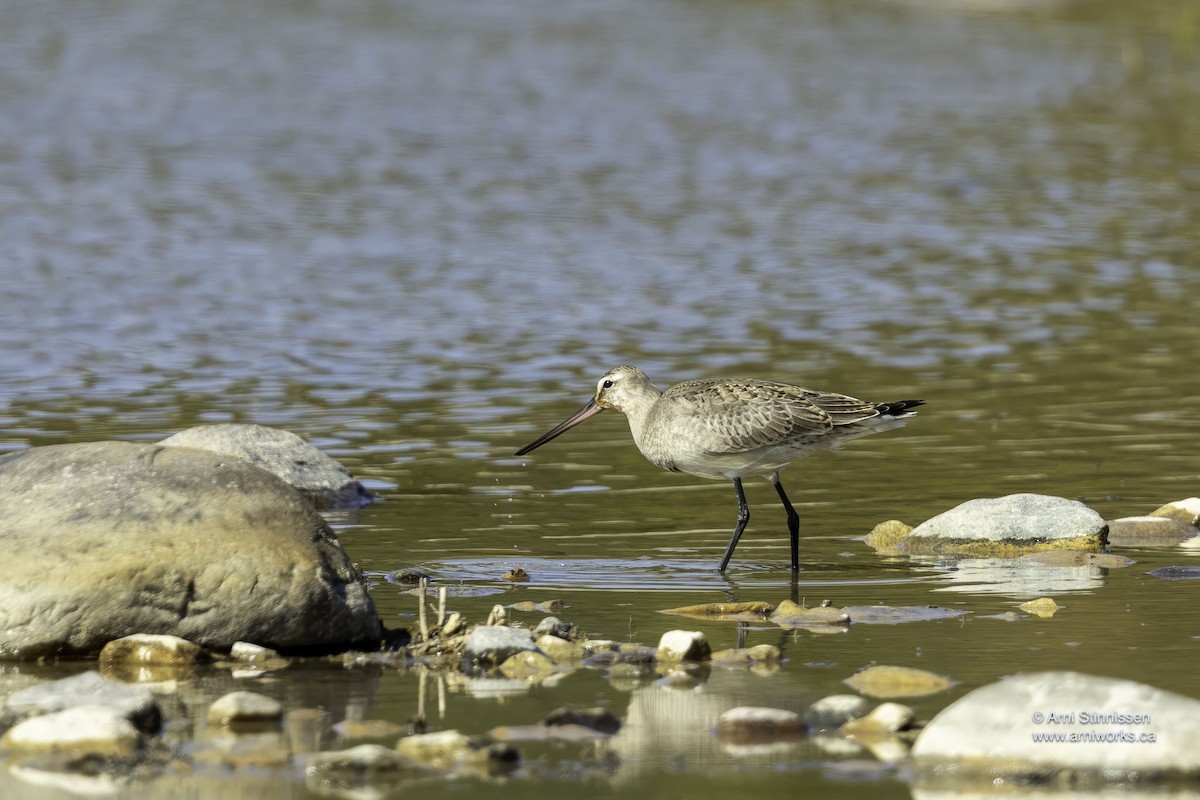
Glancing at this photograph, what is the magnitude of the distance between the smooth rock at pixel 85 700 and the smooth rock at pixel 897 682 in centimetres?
269

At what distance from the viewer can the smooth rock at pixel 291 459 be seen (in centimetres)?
1134

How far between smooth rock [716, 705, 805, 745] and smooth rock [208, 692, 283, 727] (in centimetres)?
164

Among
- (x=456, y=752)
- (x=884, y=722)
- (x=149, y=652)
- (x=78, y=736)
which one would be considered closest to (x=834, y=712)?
(x=884, y=722)

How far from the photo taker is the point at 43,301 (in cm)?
1881

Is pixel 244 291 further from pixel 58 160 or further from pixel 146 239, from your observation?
pixel 58 160

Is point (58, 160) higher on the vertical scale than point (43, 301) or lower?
higher

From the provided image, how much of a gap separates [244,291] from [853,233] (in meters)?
7.66

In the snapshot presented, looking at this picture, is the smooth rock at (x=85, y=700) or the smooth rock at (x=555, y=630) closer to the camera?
the smooth rock at (x=85, y=700)

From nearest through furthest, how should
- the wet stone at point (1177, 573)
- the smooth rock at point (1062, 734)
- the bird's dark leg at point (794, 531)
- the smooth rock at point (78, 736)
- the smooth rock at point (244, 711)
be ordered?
the smooth rock at point (1062, 734), the smooth rock at point (78, 736), the smooth rock at point (244, 711), the wet stone at point (1177, 573), the bird's dark leg at point (794, 531)

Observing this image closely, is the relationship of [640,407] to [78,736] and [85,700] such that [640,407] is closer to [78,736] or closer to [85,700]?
[85,700]

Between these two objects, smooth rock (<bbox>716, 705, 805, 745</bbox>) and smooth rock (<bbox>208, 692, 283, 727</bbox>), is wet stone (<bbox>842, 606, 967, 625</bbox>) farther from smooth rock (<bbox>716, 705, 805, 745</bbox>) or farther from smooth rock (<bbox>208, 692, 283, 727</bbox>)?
smooth rock (<bbox>208, 692, 283, 727</bbox>)

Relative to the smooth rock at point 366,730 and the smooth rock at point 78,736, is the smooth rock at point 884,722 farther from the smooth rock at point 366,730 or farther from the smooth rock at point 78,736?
the smooth rock at point 78,736

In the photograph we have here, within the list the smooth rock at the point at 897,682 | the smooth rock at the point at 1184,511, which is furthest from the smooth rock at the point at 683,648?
the smooth rock at the point at 1184,511

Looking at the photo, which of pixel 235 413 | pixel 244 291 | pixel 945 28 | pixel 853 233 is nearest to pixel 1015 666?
pixel 235 413
